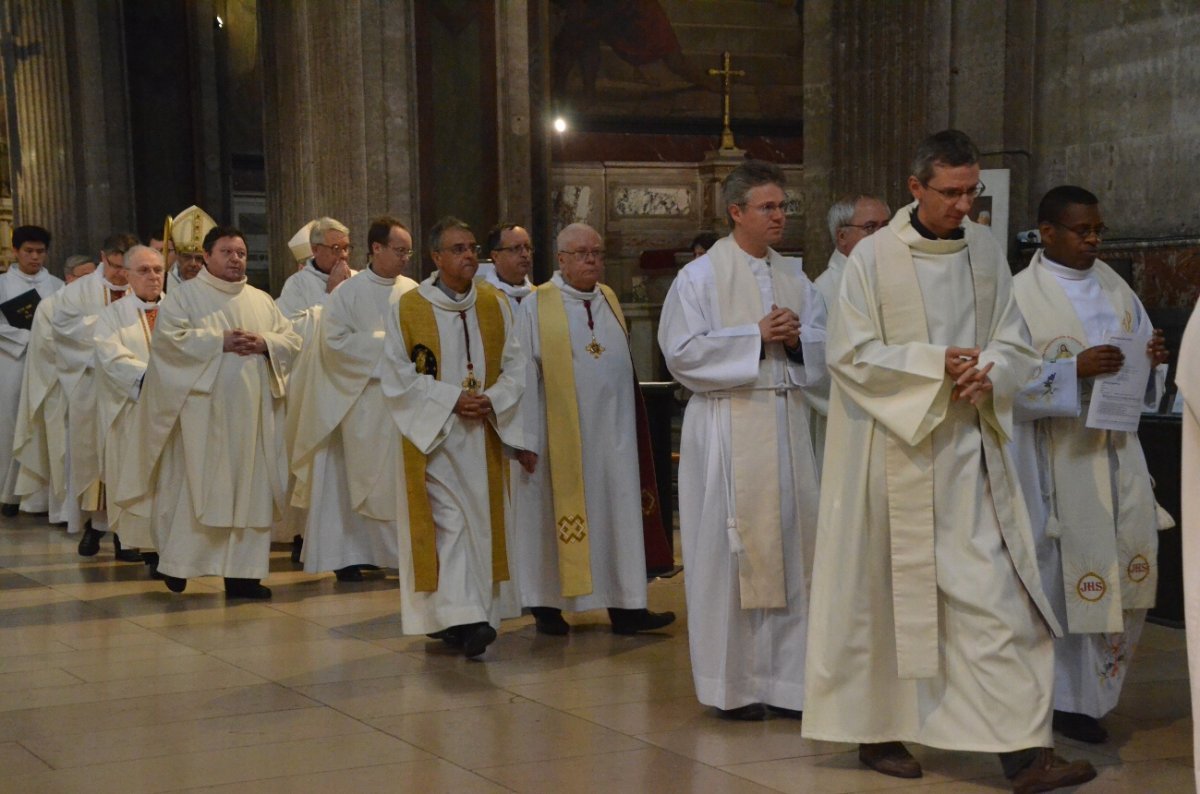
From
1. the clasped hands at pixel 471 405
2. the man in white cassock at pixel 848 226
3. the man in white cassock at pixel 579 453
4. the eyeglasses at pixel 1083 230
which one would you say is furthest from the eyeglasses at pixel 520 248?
the eyeglasses at pixel 1083 230

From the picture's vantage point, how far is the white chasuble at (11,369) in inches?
472

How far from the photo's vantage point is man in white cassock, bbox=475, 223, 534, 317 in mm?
7605

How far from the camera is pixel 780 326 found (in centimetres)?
528

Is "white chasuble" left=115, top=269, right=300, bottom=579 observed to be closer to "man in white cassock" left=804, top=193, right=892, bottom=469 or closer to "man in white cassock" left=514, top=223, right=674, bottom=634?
"man in white cassock" left=514, top=223, right=674, bottom=634

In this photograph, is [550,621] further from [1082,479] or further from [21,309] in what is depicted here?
[21,309]

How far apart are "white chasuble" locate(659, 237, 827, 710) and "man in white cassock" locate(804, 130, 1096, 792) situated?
0.66m

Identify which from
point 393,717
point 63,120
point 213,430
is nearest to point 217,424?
point 213,430

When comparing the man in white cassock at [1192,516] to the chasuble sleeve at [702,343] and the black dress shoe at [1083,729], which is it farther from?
the chasuble sleeve at [702,343]

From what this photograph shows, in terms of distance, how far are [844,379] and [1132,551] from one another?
1.22m

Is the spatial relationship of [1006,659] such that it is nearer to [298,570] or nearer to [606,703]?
[606,703]

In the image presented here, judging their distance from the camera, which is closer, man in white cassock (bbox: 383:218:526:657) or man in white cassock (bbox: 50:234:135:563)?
man in white cassock (bbox: 383:218:526:657)

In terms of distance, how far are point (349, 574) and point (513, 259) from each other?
207cm

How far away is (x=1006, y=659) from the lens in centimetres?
432

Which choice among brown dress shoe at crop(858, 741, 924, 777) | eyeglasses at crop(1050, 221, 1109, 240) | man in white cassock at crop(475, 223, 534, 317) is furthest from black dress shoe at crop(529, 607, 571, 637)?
eyeglasses at crop(1050, 221, 1109, 240)
